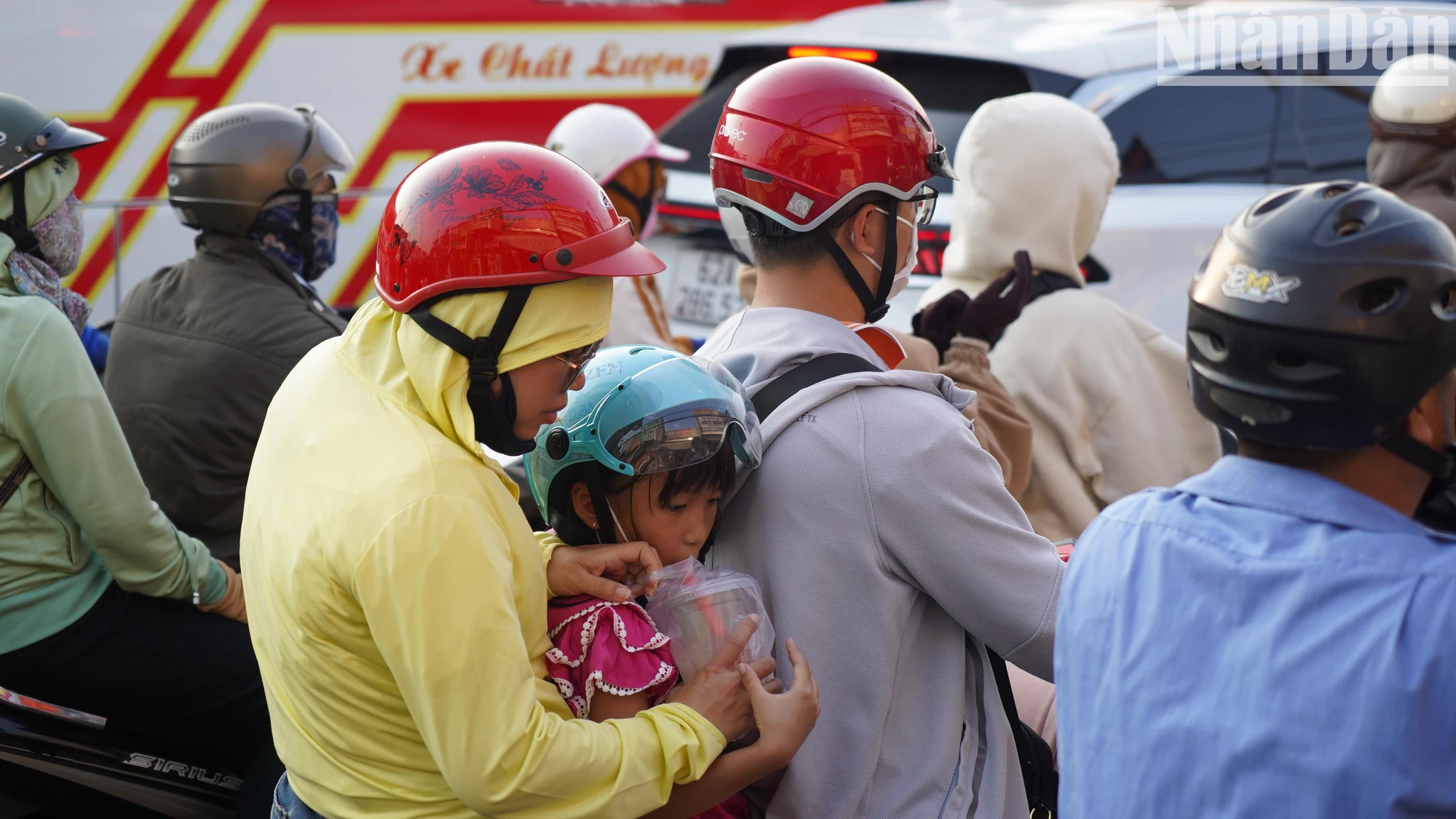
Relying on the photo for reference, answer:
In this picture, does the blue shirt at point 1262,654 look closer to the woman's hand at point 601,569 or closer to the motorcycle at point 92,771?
the woman's hand at point 601,569

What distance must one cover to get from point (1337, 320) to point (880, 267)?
111 centimetres

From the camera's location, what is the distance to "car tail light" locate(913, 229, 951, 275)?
16.8ft

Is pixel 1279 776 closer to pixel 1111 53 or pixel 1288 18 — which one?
pixel 1111 53

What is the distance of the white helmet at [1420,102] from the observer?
4.91 m

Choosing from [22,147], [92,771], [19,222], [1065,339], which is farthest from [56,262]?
[1065,339]

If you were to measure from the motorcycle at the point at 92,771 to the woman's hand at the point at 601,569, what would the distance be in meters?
1.45

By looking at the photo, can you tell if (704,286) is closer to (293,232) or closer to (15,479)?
(293,232)

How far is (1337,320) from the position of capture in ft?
4.71

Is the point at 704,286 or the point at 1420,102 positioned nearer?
the point at 1420,102

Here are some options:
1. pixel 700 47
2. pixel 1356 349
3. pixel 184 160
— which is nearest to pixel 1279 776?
pixel 1356 349

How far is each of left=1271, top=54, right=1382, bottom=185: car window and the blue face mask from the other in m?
4.17

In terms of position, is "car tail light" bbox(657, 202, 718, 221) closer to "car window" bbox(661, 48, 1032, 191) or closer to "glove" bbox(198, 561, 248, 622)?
"car window" bbox(661, 48, 1032, 191)

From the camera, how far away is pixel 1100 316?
141 inches

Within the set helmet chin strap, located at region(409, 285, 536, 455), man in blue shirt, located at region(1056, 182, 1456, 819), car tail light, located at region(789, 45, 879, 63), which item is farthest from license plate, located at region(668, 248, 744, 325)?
man in blue shirt, located at region(1056, 182, 1456, 819)
